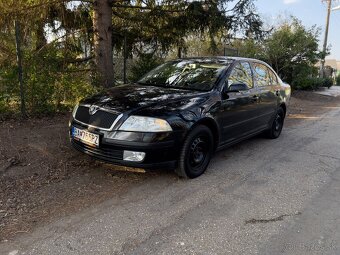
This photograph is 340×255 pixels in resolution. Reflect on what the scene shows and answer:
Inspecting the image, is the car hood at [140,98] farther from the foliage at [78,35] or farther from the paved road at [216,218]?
the foliage at [78,35]

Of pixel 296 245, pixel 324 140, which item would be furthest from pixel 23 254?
pixel 324 140

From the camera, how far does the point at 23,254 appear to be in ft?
8.87

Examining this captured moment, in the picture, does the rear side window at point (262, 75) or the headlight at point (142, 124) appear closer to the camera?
the headlight at point (142, 124)

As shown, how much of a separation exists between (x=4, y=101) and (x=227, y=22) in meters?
5.33

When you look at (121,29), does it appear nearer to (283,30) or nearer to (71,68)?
(71,68)

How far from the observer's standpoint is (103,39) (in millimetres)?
7746

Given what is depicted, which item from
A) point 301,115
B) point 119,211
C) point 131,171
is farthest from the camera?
point 301,115

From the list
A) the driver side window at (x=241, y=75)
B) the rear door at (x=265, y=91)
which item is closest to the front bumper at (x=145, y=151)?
the driver side window at (x=241, y=75)

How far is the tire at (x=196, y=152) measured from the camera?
4.18m

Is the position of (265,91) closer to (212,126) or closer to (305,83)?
(212,126)

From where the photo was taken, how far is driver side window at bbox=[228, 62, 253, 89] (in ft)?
16.7

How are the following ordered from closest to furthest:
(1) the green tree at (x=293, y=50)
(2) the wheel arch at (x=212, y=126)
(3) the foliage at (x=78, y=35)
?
1. (2) the wheel arch at (x=212, y=126)
2. (3) the foliage at (x=78, y=35)
3. (1) the green tree at (x=293, y=50)

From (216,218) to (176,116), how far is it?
130cm

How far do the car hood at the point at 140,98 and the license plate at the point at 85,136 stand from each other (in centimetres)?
39
